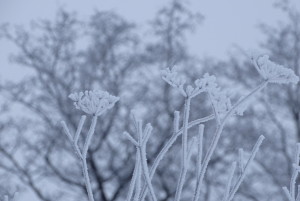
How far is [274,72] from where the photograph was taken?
1414 mm

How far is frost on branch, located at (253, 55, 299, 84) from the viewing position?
1416mm

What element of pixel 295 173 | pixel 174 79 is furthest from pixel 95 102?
pixel 295 173

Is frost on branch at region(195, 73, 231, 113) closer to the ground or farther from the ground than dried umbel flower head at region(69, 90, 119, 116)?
farther from the ground

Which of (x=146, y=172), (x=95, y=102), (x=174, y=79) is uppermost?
(x=174, y=79)

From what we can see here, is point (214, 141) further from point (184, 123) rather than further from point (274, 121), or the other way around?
point (274, 121)

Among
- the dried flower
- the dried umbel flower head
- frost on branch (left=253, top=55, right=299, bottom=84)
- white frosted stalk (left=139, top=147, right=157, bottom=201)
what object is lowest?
white frosted stalk (left=139, top=147, right=157, bottom=201)

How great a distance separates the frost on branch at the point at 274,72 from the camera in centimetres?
142

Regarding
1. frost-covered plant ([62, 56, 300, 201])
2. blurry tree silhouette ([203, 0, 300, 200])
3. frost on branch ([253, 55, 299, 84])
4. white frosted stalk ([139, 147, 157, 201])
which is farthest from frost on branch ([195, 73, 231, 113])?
blurry tree silhouette ([203, 0, 300, 200])

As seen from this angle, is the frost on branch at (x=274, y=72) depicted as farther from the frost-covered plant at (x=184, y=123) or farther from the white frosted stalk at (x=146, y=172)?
the white frosted stalk at (x=146, y=172)

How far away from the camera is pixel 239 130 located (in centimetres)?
841

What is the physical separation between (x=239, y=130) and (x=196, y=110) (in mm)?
863

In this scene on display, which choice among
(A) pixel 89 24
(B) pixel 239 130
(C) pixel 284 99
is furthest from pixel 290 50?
(A) pixel 89 24

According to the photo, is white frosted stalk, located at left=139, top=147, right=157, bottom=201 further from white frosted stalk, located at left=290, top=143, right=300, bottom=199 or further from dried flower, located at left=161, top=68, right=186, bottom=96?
white frosted stalk, located at left=290, top=143, right=300, bottom=199

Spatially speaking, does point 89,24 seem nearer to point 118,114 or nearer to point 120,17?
point 120,17
